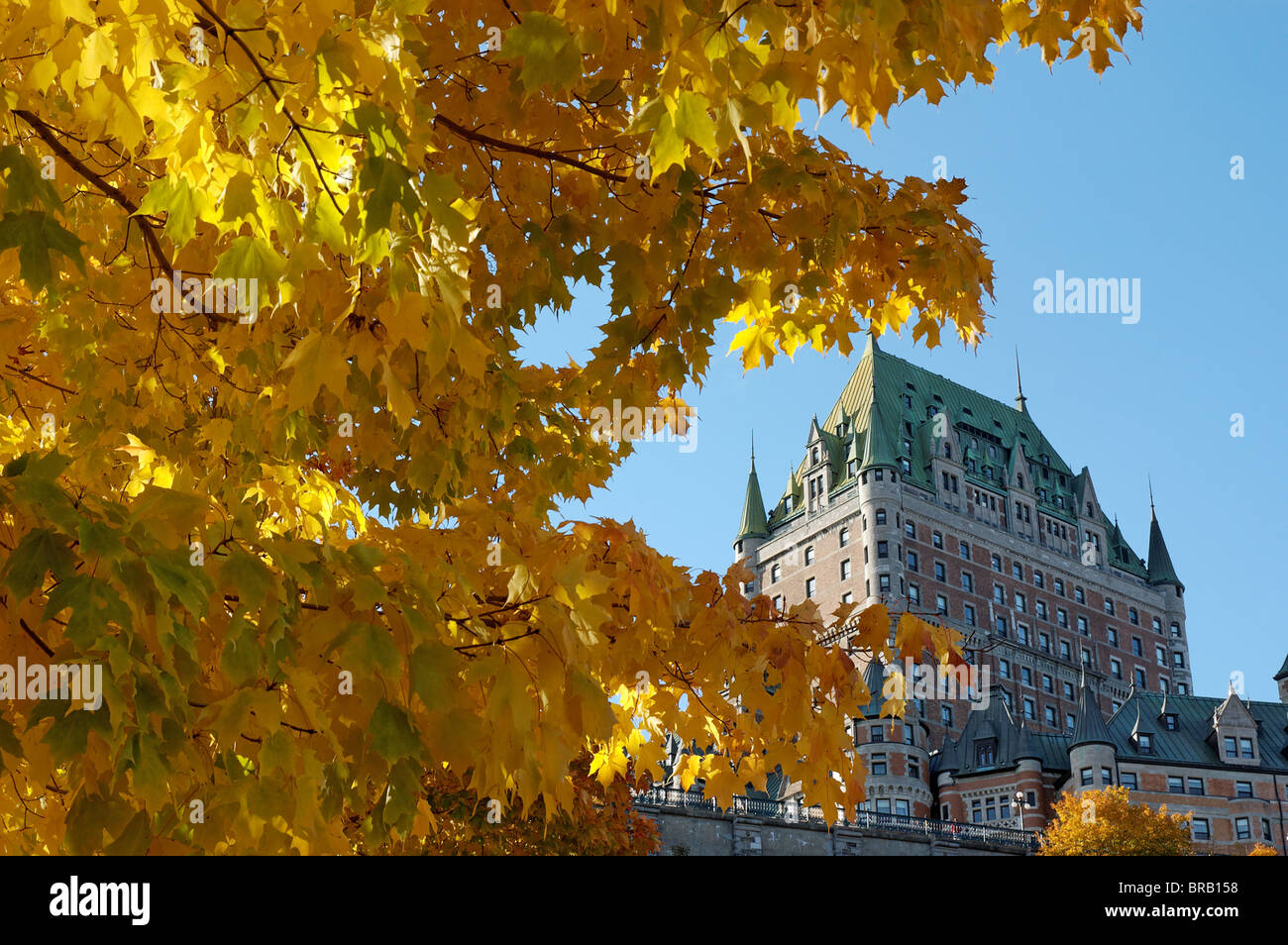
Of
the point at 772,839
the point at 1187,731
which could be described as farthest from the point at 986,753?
the point at 772,839

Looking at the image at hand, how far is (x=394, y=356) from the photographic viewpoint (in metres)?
5.53

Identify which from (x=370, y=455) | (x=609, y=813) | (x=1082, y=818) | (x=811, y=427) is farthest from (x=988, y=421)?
(x=370, y=455)

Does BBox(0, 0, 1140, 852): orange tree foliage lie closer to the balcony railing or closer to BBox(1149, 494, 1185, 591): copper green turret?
the balcony railing

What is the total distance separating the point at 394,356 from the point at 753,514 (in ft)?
309

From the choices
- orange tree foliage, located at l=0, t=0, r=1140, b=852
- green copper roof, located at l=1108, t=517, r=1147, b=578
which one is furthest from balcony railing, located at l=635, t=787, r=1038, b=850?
orange tree foliage, located at l=0, t=0, r=1140, b=852

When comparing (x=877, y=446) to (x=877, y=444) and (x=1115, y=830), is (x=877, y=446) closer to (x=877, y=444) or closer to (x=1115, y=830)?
(x=877, y=444)

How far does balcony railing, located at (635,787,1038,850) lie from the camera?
57.4 meters

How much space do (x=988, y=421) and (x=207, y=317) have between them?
101 metres

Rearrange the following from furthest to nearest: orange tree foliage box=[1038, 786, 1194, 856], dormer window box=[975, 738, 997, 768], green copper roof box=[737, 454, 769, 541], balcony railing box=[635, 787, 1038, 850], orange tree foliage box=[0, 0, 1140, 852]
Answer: green copper roof box=[737, 454, 769, 541] < dormer window box=[975, 738, 997, 768] < balcony railing box=[635, 787, 1038, 850] < orange tree foliage box=[1038, 786, 1194, 856] < orange tree foliage box=[0, 0, 1140, 852]

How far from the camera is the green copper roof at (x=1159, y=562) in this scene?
103562 mm

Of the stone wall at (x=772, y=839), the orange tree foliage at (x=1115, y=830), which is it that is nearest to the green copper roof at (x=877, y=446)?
the stone wall at (x=772, y=839)

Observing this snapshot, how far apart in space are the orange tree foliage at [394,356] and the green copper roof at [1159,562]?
346 ft

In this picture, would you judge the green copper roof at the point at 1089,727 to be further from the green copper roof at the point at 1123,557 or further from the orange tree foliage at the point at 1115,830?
the green copper roof at the point at 1123,557

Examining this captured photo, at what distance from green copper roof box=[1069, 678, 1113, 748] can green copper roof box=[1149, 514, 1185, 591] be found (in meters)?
37.5
